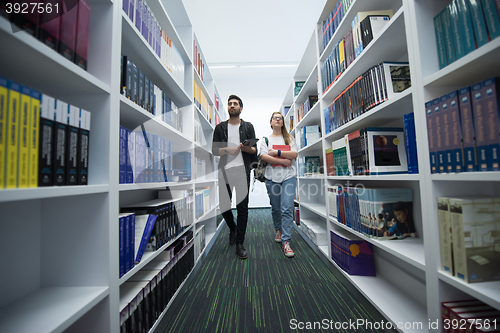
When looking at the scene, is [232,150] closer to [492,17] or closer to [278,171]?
[278,171]

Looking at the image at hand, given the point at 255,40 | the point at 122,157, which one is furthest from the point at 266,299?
the point at 255,40

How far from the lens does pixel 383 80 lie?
1036mm

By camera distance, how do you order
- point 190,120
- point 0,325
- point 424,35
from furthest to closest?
point 190,120, point 424,35, point 0,325

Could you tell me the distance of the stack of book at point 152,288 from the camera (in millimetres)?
761

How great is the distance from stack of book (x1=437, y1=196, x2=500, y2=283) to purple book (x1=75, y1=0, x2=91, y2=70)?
131 cm

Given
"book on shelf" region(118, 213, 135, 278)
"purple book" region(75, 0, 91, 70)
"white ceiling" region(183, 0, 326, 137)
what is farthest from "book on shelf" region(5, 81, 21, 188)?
"white ceiling" region(183, 0, 326, 137)

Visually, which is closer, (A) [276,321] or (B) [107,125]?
(B) [107,125]

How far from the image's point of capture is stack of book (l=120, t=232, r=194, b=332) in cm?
76

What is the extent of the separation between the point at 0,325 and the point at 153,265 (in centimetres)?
59

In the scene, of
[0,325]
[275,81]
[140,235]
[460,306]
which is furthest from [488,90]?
[275,81]

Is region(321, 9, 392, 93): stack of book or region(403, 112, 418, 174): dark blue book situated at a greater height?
region(321, 9, 392, 93): stack of book

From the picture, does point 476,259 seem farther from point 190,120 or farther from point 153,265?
point 190,120

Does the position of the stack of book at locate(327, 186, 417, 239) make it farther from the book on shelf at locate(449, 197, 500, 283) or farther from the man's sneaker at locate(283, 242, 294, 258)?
the man's sneaker at locate(283, 242, 294, 258)

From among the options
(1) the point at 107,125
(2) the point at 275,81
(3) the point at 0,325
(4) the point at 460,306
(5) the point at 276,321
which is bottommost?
(5) the point at 276,321
